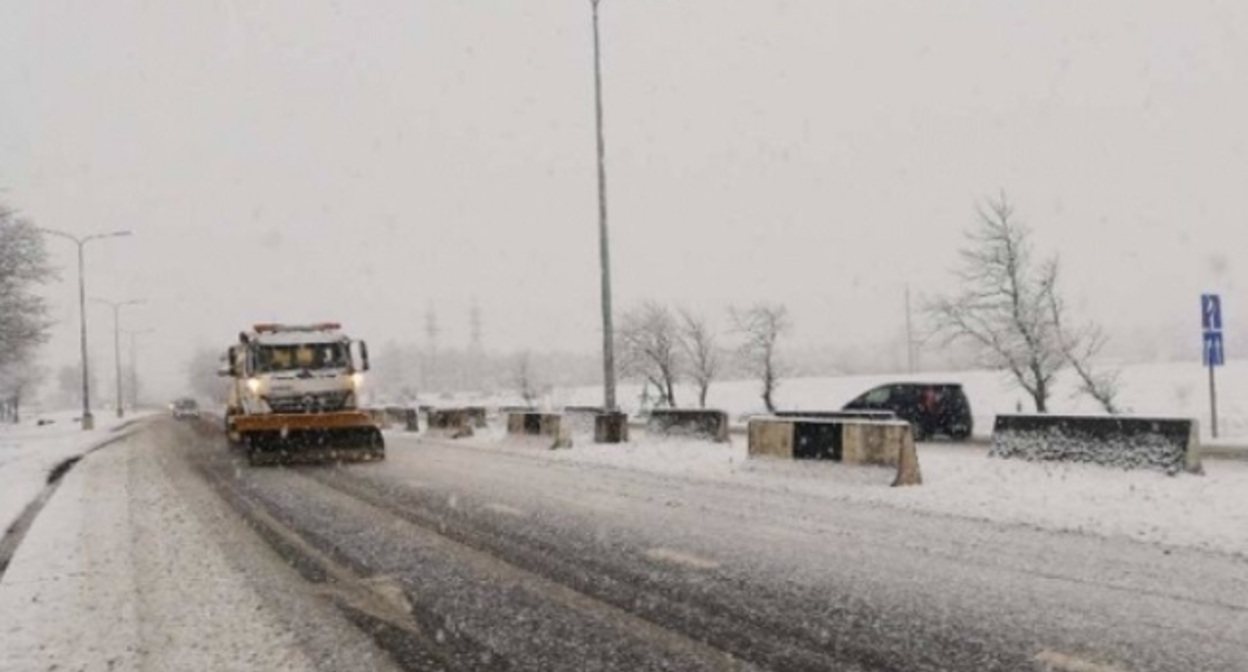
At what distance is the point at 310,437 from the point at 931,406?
14158 mm

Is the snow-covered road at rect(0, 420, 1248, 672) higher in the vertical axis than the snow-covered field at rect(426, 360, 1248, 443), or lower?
higher

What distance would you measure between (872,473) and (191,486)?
1007cm

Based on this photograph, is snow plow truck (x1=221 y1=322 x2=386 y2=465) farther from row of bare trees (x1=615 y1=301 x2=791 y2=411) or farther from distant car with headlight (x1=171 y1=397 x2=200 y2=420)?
distant car with headlight (x1=171 y1=397 x2=200 y2=420)

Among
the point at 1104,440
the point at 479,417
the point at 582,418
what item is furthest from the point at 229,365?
the point at 1104,440

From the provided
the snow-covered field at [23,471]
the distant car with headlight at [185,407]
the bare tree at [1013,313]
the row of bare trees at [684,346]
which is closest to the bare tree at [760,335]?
the row of bare trees at [684,346]

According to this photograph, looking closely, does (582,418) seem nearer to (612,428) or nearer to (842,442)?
(612,428)

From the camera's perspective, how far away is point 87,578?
27.4 ft

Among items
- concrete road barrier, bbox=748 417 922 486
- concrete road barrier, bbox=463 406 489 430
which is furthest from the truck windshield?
concrete road barrier, bbox=463 406 489 430

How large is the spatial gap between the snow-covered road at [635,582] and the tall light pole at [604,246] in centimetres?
847

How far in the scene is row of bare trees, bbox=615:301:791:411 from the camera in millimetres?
54812

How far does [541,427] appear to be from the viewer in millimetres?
24016

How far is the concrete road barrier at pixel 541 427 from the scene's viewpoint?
23.1 m

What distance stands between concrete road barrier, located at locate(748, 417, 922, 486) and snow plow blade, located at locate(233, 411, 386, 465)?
324 inches

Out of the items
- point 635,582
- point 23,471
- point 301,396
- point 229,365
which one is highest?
point 229,365
